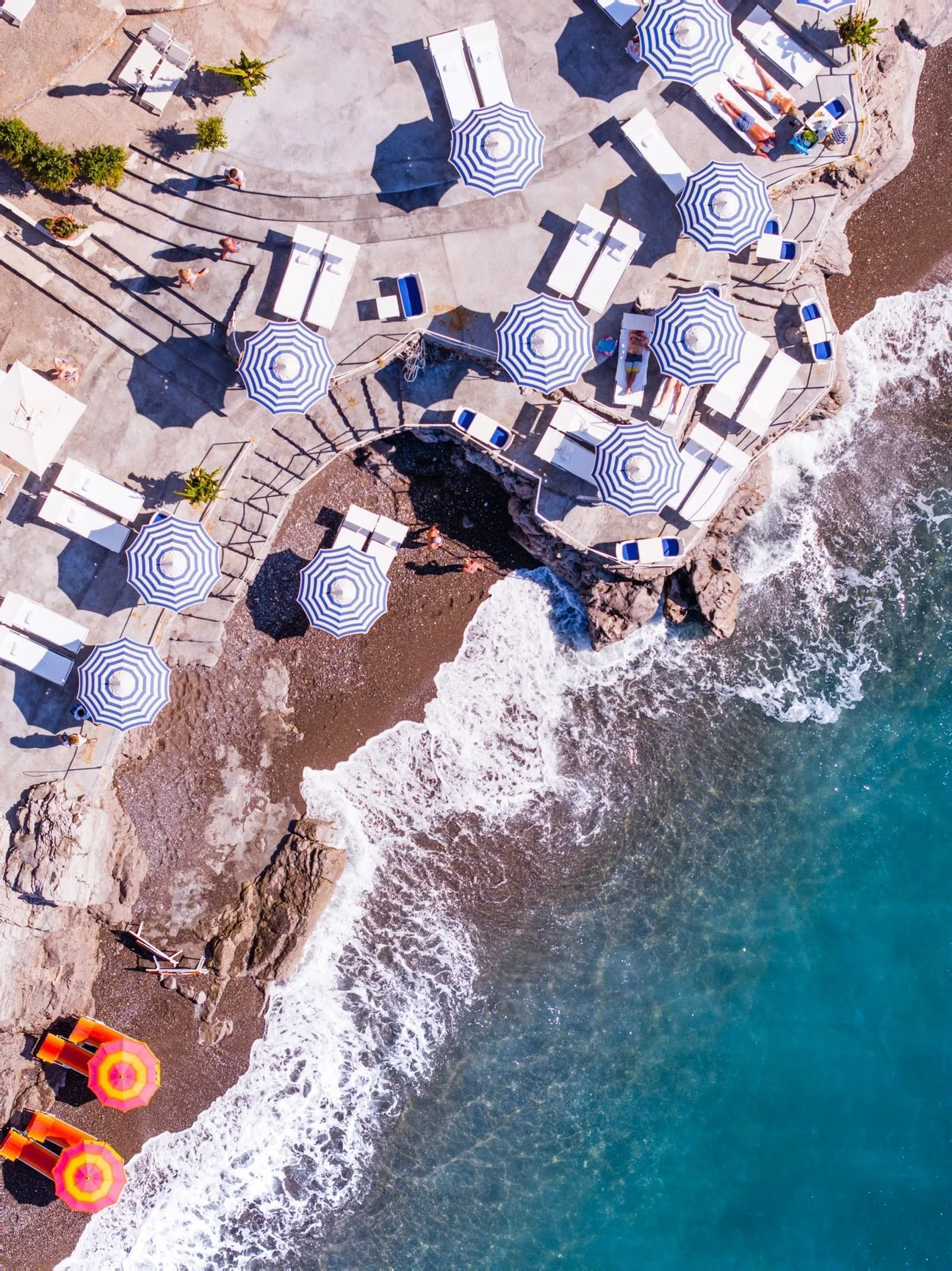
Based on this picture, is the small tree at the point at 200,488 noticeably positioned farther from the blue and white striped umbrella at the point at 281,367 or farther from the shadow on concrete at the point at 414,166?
the shadow on concrete at the point at 414,166

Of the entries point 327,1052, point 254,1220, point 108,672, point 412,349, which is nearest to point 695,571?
point 412,349

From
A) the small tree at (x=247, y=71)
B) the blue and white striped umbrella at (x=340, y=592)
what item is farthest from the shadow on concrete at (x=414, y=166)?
the blue and white striped umbrella at (x=340, y=592)

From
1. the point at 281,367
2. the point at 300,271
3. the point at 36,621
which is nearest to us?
the point at 281,367

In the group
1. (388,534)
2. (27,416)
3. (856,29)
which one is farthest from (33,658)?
(856,29)

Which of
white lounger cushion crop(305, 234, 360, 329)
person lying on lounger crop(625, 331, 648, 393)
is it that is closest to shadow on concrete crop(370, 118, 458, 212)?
white lounger cushion crop(305, 234, 360, 329)

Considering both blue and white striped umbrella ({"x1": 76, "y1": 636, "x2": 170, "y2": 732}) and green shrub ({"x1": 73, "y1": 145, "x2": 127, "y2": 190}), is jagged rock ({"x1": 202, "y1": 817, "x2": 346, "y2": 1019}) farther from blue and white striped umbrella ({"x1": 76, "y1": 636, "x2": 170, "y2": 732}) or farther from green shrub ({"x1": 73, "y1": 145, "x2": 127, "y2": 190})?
green shrub ({"x1": 73, "y1": 145, "x2": 127, "y2": 190})

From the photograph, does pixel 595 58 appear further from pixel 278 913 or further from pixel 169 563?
pixel 278 913

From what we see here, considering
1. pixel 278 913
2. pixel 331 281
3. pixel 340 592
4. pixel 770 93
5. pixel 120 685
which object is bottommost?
pixel 278 913
